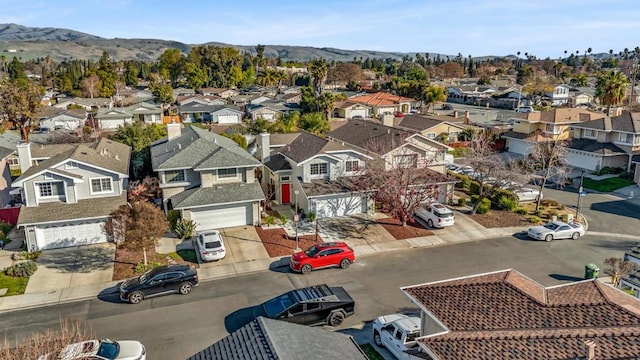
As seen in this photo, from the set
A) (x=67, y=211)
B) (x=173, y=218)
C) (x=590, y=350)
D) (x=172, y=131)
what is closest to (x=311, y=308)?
(x=590, y=350)

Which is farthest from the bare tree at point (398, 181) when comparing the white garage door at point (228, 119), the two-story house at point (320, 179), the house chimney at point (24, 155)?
the white garage door at point (228, 119)

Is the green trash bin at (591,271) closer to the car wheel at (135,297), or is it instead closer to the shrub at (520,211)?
the shrub at (520,211)

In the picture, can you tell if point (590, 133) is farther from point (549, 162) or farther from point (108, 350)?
point (108, 350)

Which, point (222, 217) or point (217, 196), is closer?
→ point (217, 196)

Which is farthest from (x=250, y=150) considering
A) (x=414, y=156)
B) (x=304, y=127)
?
(x=414, y=156)

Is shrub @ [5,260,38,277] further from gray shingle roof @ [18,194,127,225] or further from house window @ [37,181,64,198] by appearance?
house window @ [37,181,64,198]

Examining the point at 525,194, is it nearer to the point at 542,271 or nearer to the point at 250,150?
the point at 542,271
